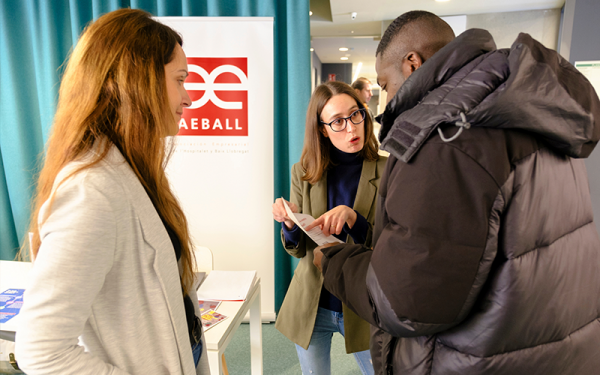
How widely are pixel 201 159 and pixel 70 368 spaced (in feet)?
7.17

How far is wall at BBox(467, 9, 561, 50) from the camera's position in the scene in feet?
12.6

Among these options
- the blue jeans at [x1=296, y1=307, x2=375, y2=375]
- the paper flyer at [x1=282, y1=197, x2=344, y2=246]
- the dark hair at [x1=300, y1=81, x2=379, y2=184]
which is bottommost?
the blue jeans at [x1=296, y1=307, x2=375, y2=375]

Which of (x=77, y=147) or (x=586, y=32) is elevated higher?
(x=586, y=32)

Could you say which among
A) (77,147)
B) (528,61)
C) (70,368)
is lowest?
(70,368)

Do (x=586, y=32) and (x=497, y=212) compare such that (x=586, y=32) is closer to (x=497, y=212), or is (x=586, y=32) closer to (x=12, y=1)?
(x=497, y=212)

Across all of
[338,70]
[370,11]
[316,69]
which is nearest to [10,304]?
[370,11]

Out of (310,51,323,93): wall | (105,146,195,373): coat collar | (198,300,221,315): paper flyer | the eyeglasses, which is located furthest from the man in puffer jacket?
(310,51,323,93): wall

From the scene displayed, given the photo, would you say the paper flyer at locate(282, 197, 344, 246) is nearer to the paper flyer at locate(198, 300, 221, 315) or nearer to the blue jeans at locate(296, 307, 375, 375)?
the blue jeans at locate(296, 307, 375, 375)

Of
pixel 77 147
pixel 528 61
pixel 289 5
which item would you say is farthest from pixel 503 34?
pixel 77 147

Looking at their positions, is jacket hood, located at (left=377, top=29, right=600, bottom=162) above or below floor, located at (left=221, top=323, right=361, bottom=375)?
above

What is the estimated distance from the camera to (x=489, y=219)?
0.66m

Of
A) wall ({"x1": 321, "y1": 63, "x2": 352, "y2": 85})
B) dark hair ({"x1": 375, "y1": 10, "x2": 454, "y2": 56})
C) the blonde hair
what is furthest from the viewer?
wall ({"x1": 321, "y1": 63, "x2": 352, "y2": 85})

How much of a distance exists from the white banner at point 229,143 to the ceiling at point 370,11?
1.28m

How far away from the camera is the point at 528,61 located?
634 mm
